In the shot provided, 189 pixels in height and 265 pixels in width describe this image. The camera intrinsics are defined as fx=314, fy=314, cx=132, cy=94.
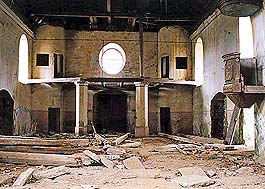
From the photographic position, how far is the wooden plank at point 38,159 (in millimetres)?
7086

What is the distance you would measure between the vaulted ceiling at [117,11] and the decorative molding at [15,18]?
35cm

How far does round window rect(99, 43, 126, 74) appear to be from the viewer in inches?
711

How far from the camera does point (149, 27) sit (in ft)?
60.5

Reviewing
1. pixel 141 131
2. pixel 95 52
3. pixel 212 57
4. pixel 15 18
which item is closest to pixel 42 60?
pixel 95 52

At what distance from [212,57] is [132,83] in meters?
4.19

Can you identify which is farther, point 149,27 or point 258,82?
point 149,27

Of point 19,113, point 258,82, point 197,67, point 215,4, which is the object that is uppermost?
point 215,4

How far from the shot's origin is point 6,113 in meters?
13.2

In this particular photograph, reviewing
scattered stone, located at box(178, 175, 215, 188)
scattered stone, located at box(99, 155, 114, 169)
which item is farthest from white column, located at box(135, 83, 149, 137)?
scattered stone, located at box(178, 175, 215, 188)

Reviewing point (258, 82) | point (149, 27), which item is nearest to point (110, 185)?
point (258, 82)

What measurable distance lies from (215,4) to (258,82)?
20.4 ft

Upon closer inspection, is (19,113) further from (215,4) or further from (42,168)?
(215,4)

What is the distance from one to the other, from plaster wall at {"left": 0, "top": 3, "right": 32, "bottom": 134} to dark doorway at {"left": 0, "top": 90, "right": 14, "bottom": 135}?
26cm

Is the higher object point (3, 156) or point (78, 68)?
point (78, 68)
